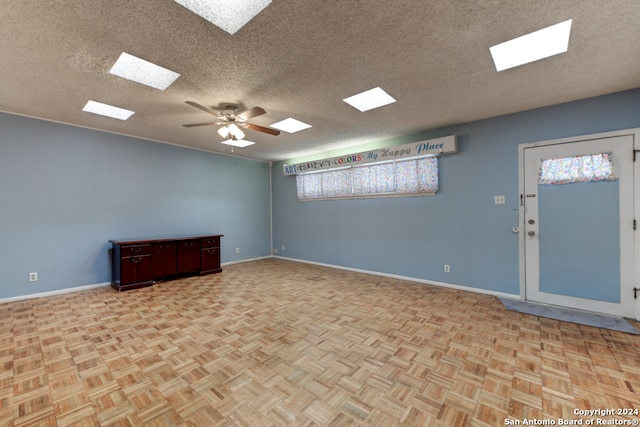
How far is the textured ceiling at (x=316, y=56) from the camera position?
1.78 metres

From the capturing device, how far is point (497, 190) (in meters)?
3.79

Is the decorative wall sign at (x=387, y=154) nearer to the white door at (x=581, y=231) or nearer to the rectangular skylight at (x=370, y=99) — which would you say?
the white door at (x=581, y=231)

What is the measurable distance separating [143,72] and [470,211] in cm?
468

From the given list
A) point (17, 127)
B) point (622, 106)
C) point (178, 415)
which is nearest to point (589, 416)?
point (178, 415)

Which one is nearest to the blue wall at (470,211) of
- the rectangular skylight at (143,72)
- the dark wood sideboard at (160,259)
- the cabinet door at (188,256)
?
the dark wood sideboard at (160,259)

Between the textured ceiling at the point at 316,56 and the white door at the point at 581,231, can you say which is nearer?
the textured ceiling at the point at 316,56

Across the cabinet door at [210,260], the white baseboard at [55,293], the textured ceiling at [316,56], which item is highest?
the textured ceiling at [316,56]

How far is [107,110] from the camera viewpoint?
3.70m

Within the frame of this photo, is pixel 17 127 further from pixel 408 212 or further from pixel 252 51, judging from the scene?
pixel 408 212

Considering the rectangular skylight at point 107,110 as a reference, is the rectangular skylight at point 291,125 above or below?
below

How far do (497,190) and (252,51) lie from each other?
376 cm

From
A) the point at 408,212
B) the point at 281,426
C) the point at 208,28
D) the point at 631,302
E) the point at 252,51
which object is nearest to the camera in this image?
the point at 281,426

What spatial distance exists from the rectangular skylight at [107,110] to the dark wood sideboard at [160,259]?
201cm

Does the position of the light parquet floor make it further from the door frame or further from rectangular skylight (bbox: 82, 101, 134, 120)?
rectangular skylight (bbox: 82, 101, 134, 120)
